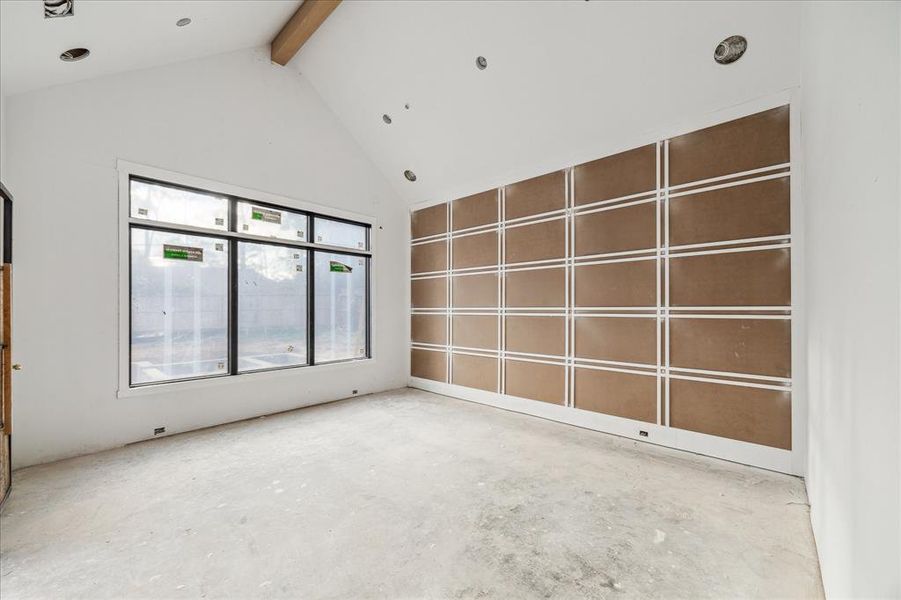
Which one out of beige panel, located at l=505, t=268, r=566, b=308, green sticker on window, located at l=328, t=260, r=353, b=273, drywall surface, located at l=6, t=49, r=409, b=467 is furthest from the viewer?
green sticker on window, located at l=328, t=260, r=353, b=273

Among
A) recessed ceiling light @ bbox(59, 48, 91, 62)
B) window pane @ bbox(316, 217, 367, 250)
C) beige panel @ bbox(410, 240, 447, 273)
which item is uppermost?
recessed ceiling light @ bbox(59, 48, 91, 62)

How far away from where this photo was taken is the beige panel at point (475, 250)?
5.21 metres

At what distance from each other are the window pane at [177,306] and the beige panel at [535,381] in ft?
11.4

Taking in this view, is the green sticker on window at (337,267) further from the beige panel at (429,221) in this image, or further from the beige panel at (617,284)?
the beige panel at (617,284)

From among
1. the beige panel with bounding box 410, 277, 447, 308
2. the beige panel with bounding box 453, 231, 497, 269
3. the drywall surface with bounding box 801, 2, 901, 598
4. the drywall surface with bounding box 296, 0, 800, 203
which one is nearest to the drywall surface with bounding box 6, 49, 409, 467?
the drywall surface with bounding box 296, 0, 800, 203

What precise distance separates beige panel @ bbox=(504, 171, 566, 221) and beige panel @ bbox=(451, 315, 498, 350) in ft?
4.77

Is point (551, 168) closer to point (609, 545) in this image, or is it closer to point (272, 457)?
point (609, 545)

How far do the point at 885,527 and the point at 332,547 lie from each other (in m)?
2.30

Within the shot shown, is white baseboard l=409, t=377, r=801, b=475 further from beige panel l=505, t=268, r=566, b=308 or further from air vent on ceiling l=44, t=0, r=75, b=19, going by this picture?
air vent on ceiling l=44, t=0, r=75, b=19

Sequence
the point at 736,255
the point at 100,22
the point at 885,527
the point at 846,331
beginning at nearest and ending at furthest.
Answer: the point at 885,527, the point at 846,331, the point at 100,22, the point at 736,255

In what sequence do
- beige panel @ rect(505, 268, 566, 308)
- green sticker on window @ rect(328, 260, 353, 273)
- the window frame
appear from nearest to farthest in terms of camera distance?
the window frame < beige panel @ rect(505, 268, 566, 308) < green sticker on window @ rect(328, 260, 353, 273)

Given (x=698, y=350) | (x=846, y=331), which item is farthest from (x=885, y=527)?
(x=698, y=350)

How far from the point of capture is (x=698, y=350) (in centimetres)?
352

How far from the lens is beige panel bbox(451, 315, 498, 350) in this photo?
522cm
